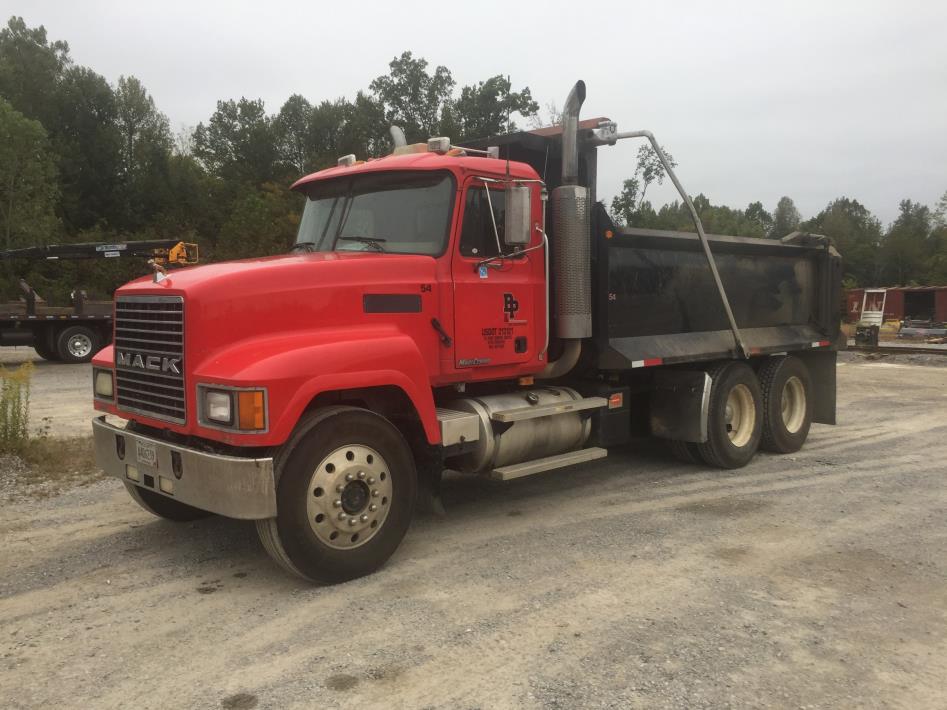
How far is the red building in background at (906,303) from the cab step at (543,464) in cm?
3725

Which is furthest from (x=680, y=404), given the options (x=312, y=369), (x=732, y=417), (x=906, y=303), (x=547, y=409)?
(x=906, y=303)

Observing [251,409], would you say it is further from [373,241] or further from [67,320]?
[67,320]

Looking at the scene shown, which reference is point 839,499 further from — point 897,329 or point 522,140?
point 897,329

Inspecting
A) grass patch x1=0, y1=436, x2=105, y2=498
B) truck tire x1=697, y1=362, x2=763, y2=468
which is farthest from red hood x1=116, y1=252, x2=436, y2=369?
truck tire x1=697, y1=362, x2=763, y2=468

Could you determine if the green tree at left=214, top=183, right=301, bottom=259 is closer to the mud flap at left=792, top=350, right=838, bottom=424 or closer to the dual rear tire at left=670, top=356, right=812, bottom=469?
the mud flap at left=792, top=350, right=838, bottom=424

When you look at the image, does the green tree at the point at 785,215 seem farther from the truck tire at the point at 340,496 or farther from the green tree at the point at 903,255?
the truck tire at the point at 340,496

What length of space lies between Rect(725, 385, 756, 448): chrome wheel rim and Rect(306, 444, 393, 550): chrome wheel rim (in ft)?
14.9

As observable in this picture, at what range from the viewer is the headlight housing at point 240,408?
4203 millimetres

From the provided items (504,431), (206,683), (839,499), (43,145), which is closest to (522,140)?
(504,431)

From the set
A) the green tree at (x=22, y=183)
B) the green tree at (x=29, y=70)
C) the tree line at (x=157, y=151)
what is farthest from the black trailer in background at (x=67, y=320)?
the green tree at (x=29, y=70)

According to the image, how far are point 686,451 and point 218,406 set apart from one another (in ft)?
16.6

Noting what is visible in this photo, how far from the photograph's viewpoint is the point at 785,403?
29.2ft

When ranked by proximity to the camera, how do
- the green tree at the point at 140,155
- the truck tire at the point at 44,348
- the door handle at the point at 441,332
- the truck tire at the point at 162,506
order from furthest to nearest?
1. the green tree at the point at 140,155
2. the truck tire at the point at 44,348
3. the truck tire at the point at 162,506
4. the door handle at the point at 441,332

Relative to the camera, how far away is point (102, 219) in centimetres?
4675
